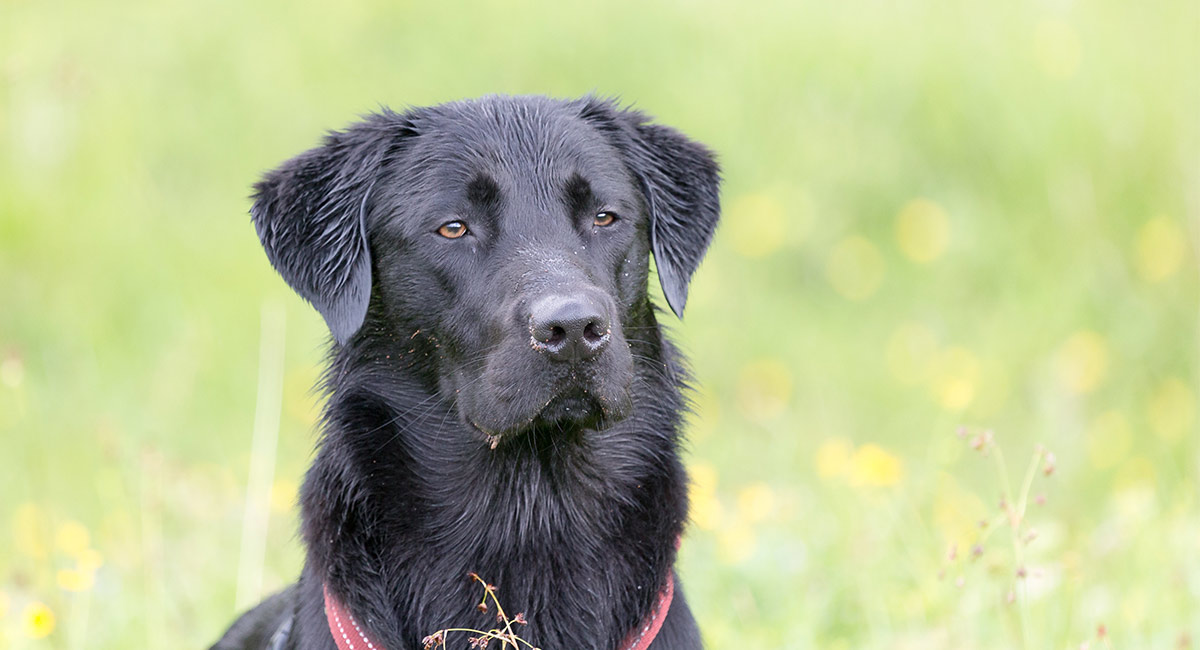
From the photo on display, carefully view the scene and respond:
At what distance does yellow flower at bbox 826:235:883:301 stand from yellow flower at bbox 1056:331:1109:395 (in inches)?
57.1

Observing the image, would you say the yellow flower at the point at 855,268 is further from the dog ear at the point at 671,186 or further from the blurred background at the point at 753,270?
the dog ear at the point at 671,186

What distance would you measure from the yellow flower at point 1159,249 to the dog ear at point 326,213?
6.10m

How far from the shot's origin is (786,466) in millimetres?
6777

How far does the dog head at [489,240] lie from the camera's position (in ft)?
10.0

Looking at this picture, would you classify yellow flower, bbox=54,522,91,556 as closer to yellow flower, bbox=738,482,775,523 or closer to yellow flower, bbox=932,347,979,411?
yellow flower, bbox=738,482,775,523

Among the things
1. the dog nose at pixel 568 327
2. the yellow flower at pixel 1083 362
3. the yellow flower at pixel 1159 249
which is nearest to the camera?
the dog nose at pixel 568 327

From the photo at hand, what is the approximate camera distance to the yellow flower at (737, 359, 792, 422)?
775cm

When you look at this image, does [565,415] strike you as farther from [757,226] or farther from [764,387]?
[757,226]

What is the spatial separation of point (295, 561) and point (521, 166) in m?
3.62

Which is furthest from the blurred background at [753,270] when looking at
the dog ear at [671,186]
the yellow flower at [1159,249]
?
the dog ear at [671,186]

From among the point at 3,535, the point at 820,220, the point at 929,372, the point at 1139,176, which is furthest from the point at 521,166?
the point at 1139,176

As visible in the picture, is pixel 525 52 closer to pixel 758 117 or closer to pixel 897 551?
pixel 758 117

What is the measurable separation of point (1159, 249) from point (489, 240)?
617cm

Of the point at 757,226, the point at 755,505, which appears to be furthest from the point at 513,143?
the point at 757,226
